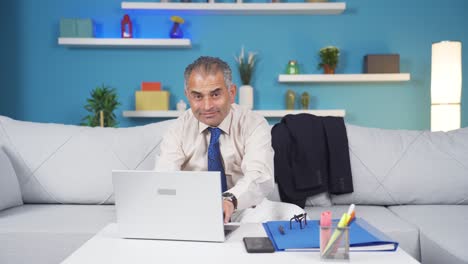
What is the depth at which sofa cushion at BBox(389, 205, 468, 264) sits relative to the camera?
164cm

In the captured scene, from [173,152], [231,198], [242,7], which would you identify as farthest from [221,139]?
[242,7]

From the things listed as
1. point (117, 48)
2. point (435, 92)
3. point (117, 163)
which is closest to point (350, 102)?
point (435, 92)

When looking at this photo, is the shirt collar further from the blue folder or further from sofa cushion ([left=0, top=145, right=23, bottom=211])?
sofa cushion ([left=0, top=145, right=23, bottom=211])

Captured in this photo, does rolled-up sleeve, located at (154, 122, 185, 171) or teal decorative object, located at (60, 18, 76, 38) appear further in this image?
teal decorative object, located at (60, 18, 76, 38)

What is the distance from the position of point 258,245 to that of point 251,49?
302cm

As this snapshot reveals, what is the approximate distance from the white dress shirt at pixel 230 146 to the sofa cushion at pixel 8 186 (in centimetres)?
80

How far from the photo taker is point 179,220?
1.16 meters

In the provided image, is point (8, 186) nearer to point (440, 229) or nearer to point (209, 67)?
point (209, 67)

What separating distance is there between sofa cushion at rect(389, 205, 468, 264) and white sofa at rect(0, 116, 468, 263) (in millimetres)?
13

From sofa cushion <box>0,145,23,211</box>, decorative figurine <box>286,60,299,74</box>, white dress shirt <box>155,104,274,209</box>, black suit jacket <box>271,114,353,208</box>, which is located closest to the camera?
white dress shirt <box>155,104,274,209</box>

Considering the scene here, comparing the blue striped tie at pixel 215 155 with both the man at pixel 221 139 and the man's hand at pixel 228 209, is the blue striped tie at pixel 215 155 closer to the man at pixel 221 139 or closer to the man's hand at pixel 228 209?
the man at pixel 221 139

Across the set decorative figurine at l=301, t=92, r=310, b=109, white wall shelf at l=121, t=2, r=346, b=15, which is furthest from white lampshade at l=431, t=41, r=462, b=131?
decorative figurine at l=301, t=92, r=310, b=109

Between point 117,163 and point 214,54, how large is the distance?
1816mm

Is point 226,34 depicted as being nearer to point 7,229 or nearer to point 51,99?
point 51,99
